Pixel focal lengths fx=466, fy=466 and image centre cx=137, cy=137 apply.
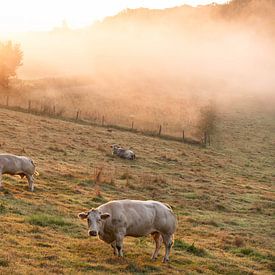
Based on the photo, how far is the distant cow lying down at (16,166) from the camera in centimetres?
2147

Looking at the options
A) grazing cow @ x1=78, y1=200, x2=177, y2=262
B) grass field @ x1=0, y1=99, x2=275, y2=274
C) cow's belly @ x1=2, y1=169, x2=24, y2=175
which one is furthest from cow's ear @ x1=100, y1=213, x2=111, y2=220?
cow's belly @ x1=2, y1=169, x2=24, y2=175

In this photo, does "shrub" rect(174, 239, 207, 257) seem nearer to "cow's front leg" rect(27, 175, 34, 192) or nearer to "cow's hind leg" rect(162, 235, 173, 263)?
"cow's hind leg" rect(162, 235, 173, 263)

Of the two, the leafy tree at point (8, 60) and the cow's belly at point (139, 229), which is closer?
the cow's belly at point (139, 229)

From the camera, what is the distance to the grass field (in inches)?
544

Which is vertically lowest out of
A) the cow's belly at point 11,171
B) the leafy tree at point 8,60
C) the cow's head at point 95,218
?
the cow's belly at point 11,171

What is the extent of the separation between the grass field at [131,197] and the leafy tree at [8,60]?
17133 millimetres

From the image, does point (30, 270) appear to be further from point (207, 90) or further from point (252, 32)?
point (252, 32)

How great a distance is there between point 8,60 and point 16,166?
47.2 meters

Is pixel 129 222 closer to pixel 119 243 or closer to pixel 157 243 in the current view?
pixel 119 243

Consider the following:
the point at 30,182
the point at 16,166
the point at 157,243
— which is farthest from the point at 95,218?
the point at 16,166

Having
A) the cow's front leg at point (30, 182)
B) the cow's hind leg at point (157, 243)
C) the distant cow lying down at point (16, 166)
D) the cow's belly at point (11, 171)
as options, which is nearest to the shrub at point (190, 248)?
the cow's hind leg at point (157, 243)

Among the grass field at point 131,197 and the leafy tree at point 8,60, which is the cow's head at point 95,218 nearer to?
the grass field at point 131,197

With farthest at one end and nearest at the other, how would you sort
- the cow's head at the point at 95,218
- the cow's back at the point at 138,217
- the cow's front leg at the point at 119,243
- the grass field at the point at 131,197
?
the grass field at the point at 131,197 < the cow's back at the point at 138,217 < the cow's front leg at the point at 119,243 < the cow's head at the point at 95,218

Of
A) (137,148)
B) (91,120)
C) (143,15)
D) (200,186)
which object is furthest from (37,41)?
(200,186)
